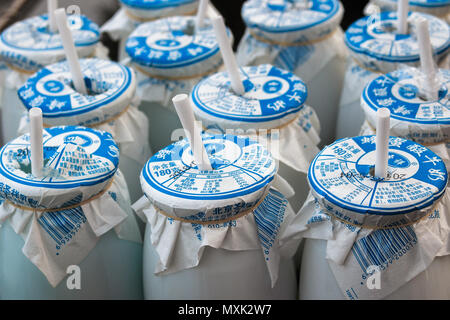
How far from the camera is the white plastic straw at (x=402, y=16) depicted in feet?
4.62

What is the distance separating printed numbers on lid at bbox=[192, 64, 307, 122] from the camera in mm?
1165

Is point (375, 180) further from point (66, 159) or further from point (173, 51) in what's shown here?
point (173, 51)

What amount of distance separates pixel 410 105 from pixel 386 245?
357mm

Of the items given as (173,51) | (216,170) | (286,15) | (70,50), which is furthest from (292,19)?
(216,170)

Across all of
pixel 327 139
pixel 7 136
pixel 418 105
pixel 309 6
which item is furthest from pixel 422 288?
pixel 7 136

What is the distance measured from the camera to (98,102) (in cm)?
121

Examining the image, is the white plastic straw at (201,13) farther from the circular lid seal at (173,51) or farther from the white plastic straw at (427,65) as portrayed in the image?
the white plastic straw at (427,65)

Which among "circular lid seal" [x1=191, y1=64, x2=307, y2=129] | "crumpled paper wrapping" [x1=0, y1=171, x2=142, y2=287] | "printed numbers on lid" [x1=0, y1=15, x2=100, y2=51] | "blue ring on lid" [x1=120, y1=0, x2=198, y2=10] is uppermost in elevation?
"circular lid seal" [x1=191, y1=64, x2=307, y2=129]

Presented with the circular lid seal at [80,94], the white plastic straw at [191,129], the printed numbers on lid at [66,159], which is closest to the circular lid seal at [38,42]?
the circular lid seal at [80,94]

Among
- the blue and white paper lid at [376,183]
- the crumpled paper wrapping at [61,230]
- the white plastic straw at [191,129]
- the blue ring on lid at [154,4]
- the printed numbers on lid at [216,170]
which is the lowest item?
the crumpled paper wrapping at [61,230]

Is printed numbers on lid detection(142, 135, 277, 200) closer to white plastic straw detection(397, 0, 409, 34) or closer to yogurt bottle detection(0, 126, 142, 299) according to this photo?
yogurt bottle detection(0, 126, 142, 299)

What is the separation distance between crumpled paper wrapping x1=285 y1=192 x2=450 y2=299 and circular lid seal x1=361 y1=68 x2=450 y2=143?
169 mm

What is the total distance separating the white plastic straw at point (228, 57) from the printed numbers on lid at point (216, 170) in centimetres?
17

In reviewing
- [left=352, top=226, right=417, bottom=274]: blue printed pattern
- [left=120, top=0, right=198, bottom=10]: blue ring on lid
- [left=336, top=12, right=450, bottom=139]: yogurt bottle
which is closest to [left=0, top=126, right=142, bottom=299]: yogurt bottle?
[left=352, top=226, right=417, bottom=274]: blue printed pattern
